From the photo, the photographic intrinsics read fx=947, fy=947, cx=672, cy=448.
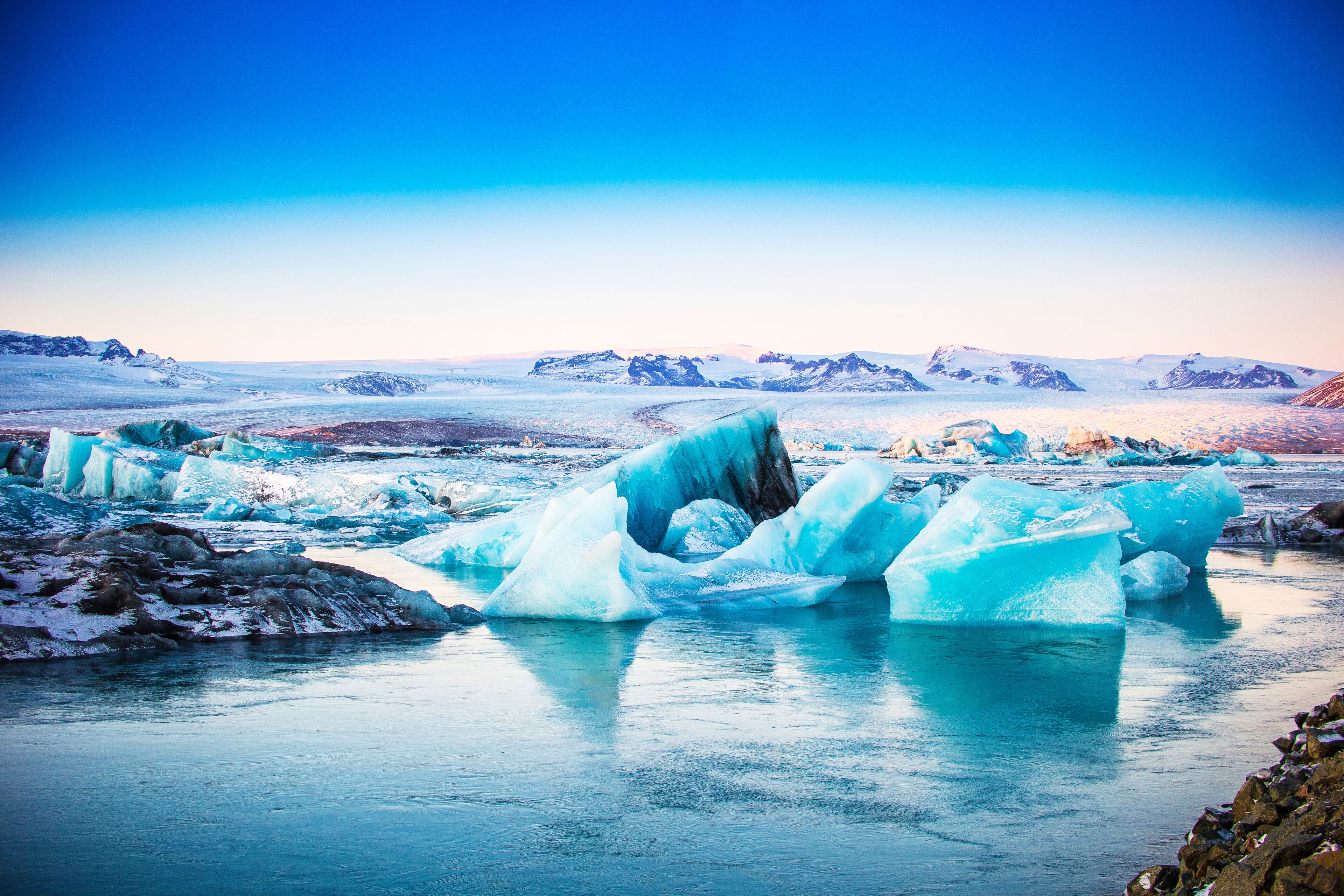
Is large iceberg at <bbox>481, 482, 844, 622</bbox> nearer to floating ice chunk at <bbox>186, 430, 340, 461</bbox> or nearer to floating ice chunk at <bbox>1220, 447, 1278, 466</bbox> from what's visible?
floating ice chunk at <bbox>186, 430, 340, 461</bbox>

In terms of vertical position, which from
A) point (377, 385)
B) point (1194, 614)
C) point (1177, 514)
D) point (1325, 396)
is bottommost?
point (1194, 614)

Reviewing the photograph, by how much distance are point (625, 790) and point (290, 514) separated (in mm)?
9033

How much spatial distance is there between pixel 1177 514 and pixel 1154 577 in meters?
1.09

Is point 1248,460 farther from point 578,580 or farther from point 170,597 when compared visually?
point 170,597

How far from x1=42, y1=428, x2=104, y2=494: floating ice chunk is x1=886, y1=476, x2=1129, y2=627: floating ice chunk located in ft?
36.3

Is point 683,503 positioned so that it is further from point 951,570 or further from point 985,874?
point 985,874

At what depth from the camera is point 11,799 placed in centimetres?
221

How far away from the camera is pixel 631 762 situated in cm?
258

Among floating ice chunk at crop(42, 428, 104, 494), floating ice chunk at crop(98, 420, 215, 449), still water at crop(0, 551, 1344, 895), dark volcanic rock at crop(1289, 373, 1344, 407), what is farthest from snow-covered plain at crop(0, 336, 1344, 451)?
still water at crop(0, 551, 1344, 895)

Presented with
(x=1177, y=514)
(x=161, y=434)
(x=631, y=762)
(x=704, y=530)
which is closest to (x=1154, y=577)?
(x=1177, y=514)

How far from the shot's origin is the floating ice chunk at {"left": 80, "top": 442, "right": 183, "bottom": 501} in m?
11.8

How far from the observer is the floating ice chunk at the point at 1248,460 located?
64.0 ft

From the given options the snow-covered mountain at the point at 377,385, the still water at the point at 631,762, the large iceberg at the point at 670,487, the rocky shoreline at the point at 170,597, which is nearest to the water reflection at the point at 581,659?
the still water at the point at 631,762

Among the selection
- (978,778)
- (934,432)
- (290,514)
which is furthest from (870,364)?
(978,778)
